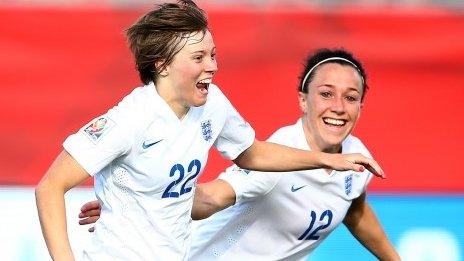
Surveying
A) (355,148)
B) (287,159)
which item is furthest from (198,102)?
(355,148)

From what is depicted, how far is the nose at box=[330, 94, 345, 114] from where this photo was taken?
13.9ft

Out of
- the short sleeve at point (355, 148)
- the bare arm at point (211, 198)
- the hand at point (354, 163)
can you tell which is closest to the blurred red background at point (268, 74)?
the short sleeve at point (355, 148)

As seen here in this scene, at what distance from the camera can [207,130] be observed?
3.70 metres

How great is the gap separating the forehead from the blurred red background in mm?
1704

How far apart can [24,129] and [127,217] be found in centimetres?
254

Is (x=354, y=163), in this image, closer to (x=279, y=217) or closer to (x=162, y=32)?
(x=279, y=217)

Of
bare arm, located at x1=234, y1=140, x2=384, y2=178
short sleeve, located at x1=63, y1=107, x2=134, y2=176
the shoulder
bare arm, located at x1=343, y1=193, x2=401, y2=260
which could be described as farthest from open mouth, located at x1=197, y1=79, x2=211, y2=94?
bare arm, located at x1=343, y1=193, x2=401, y2=260

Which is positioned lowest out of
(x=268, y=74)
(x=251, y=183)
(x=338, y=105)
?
(x=251, y=183)

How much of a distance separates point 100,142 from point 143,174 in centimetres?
18

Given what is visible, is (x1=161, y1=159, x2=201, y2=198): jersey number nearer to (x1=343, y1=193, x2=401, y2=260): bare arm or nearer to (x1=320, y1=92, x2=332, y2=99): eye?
(x1=320, y1=92, x2=332, y2=99): eye

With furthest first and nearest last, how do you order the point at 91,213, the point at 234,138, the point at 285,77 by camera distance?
the point at 285,77, the point at 91,213, the point at 234,138

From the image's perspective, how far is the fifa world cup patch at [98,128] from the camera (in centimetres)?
341

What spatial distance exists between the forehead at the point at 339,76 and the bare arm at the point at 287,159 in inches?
17.7

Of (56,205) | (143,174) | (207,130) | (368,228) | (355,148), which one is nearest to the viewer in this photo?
(56,205)
